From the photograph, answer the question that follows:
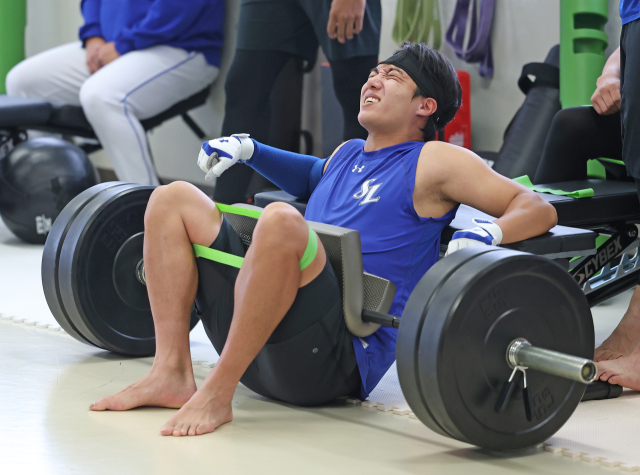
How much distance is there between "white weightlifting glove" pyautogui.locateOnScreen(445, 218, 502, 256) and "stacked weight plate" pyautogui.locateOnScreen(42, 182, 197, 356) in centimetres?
90

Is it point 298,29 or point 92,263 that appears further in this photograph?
point 298,29

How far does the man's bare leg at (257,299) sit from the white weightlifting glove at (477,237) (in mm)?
261

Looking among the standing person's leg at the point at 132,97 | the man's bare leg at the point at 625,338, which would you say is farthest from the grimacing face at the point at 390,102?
the standing person's leg at the point at 132,97

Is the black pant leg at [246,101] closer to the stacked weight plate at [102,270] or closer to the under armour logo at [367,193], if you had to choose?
the stacked weight plate at [102,270]

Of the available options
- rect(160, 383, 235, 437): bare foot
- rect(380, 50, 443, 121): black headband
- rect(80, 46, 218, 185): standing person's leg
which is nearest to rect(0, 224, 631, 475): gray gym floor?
rect(160, 383, 235, 437): bare foot

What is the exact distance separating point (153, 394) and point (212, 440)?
0.23 metres

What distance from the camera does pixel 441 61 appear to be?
6.48 feet

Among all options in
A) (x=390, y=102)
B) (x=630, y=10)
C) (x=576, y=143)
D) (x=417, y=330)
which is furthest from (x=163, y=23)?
(x=417, y=330)

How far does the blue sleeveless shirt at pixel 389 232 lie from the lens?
1.84m

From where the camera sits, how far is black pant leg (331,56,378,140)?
3.32 metres

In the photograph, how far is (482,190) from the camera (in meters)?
1.78

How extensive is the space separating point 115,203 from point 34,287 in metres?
1.22

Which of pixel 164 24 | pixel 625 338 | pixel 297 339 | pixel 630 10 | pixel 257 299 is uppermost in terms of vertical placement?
pixel 164 24

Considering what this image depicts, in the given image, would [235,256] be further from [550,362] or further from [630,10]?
[630,10]
